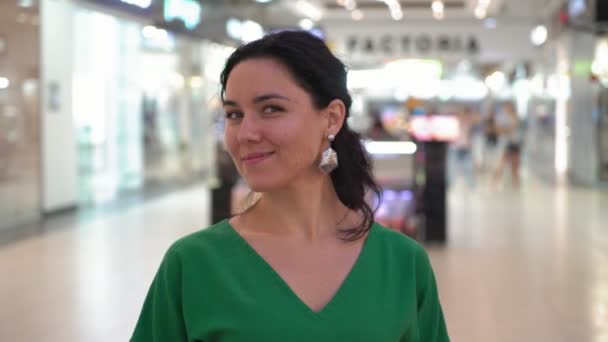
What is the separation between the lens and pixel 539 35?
2248cm

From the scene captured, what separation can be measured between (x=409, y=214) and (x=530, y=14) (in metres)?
14.6

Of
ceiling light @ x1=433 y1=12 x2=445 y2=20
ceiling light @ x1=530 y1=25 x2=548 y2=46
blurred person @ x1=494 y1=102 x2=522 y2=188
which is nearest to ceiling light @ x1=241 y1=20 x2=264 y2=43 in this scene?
blurred person @ x1=494 y1=102 x2=522 y2=188

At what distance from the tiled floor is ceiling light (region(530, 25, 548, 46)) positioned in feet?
34.8

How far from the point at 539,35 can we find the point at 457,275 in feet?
54.6

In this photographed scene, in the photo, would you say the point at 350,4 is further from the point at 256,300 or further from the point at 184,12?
the point at 256,300

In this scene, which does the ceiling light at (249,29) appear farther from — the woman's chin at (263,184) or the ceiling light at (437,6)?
the woman's chin at (263,184)

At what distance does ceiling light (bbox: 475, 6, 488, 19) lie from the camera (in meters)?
20.9

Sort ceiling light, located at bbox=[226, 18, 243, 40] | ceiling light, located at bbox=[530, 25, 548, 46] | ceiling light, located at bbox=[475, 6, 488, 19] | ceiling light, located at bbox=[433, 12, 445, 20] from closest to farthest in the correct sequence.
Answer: ceiling light, located at bbox=[226, 18, 243, 40] → ceiling light, located at bbox=[475, 6, 488, 19] → ceiling light, located at bbox=[433, 12, 445, 20] → ceiling light, located at bbox=[530, 25, 548, 46]

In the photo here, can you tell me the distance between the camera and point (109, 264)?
8008mm

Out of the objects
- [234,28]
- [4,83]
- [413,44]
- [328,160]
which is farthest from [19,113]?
[413,44]

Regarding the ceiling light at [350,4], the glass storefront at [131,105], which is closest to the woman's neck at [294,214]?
the glass storefront at [131,105]

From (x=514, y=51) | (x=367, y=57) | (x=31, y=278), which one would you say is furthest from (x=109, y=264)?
(x=514, y=51)

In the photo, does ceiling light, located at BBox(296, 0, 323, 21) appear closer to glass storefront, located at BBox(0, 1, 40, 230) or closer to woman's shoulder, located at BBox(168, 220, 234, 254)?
glass storefront, located at BBox(0, 1, 40, 230)

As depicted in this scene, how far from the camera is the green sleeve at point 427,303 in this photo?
161 centimetres
